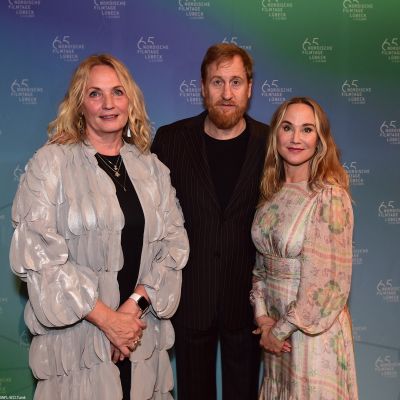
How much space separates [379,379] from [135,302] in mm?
2221

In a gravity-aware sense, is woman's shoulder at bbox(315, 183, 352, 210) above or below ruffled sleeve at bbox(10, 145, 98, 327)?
above

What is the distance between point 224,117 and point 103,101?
695mm

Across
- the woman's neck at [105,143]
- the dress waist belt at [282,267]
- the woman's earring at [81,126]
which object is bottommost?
the dress waist belt at [282,267]

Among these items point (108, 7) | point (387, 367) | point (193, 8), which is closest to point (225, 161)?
point (193, 8)

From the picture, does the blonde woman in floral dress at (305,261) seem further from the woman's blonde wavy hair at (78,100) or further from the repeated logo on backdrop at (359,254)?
the repeated logo on backdrop at (359,254)

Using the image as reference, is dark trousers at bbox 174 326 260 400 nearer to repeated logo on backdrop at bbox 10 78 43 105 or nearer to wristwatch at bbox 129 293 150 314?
wristwatch at bbox 129 293 150 314

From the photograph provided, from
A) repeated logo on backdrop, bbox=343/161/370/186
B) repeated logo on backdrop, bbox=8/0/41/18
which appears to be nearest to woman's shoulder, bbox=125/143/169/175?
repeated logo on backdrop, bbox=8/0/41/18

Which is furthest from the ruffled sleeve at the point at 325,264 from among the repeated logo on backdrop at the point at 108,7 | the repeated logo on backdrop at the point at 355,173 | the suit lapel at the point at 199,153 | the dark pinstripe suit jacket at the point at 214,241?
the repeated logo on backdrop at the point at 108,7

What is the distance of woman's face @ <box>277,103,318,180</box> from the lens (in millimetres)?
2377

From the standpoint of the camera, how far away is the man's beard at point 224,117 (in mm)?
2740

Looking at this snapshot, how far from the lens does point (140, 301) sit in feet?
7.70

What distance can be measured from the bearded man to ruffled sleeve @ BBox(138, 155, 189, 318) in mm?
188

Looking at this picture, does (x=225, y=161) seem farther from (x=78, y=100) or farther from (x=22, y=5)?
(x=22, y=5)

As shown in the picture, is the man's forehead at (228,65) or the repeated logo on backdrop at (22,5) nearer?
the man's forehead at (228,65)
